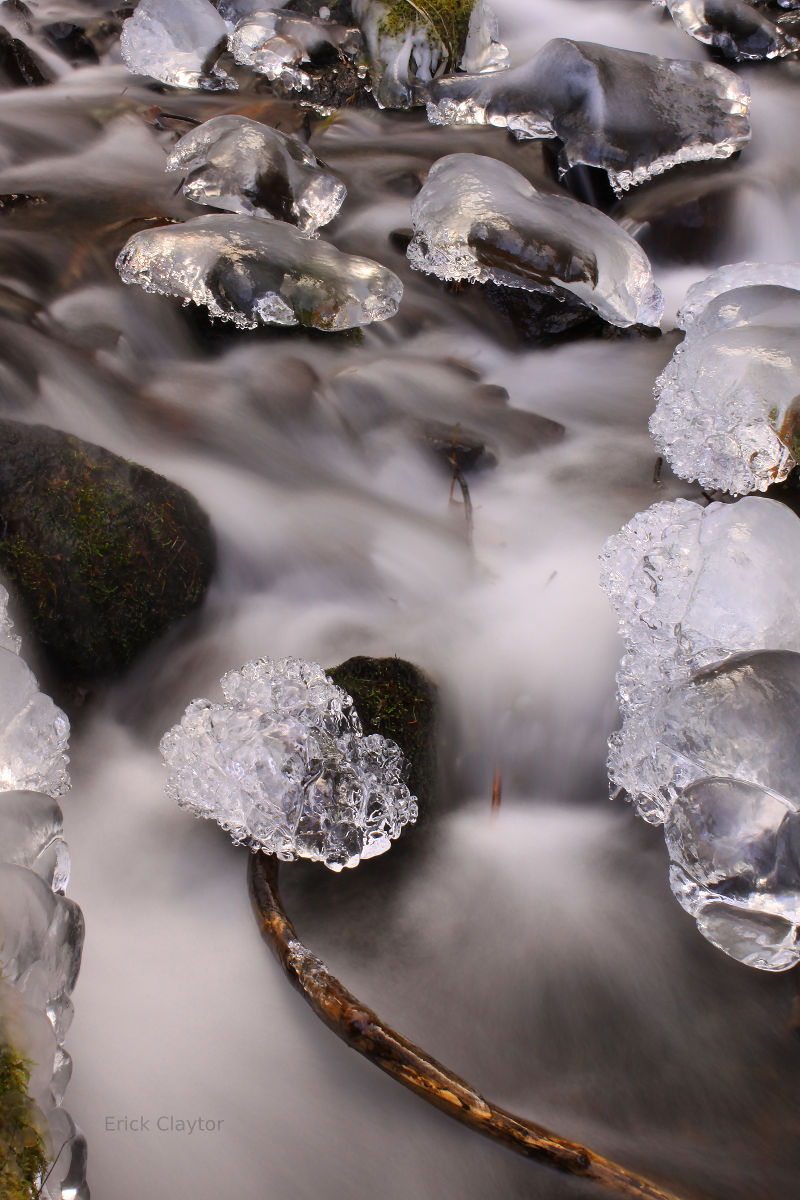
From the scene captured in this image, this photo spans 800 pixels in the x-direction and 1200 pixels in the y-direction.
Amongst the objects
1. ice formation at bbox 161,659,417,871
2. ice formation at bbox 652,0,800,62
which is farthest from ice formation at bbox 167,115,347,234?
ice formation at bbox 652,0,800,62

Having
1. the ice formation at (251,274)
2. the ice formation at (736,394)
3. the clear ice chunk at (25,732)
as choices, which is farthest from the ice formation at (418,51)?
the clear ice chunk at (25,732)

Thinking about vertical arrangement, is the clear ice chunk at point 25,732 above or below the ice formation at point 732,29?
below

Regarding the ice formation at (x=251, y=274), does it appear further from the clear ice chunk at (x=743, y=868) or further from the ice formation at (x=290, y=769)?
the clear ice chunk at (x=743, y=868)

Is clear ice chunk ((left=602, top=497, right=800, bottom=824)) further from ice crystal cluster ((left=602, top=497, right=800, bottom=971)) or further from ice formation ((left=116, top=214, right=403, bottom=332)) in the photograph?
ice formation ((left=116, top=214, right=403, bottom=332))

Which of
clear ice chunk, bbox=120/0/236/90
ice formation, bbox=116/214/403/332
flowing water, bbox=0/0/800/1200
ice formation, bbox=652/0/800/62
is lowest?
flowing water, bbox=0/0/800/1200

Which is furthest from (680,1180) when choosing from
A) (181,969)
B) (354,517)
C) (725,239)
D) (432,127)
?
(432,127)

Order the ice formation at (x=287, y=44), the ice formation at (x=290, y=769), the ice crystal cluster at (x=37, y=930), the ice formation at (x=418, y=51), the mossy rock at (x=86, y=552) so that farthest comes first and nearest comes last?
the ice formation at (x=287, y=44) < the ice formation at (x=418, y=51) < the mossy rock at (x=86, y=552) < the ice formation at (x=290, y=769) < the ice crystal cluster at (x=37, y=930)

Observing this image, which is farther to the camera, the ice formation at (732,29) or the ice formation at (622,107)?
the ice formation at (732,29)

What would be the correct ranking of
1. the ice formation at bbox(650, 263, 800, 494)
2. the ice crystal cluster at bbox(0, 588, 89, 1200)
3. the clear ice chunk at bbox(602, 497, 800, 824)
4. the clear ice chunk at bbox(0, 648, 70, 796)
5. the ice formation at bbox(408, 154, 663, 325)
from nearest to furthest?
the ice crystal cluster at bbox(0, 588, 89, 1200), the clear ice chunk at bbox(0, 648, 70, 796), the clear ice chunk at bbox(602, 497, 800, 824), the ice formation at bbox(650, 263, 800, 494), the ice formation at bbox(408, 154, 663, 325)
